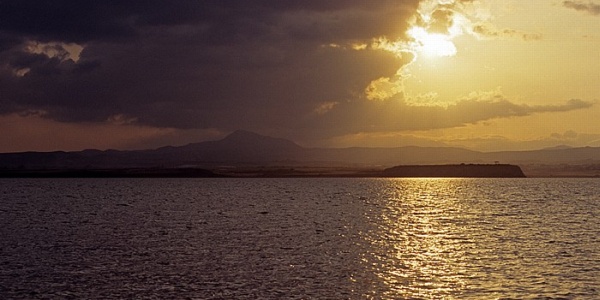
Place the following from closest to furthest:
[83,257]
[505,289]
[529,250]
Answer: [505,289]
[83,257]
[529,250]

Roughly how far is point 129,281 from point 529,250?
40252mm

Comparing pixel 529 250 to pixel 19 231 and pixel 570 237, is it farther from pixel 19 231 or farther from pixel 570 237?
pixel 19 231

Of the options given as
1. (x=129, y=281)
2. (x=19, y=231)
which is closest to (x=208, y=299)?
(x=129, y=281)

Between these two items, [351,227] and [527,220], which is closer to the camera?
[351,227]

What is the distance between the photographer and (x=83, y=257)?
195ft

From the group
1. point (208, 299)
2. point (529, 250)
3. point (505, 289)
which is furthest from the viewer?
point (529, 250)

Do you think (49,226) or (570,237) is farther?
(49,226)

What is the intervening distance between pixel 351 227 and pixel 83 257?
42942 millimetres

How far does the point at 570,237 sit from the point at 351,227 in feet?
94.5

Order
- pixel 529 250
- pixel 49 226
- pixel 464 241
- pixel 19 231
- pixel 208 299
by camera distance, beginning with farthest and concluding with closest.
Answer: pixel 49 226
pixel 19 231
pixel 464 241
pixel 529 250
pixel 208 299

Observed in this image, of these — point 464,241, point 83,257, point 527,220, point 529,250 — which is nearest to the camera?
point 83,257

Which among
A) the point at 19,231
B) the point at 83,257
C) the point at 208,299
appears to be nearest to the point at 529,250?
the point at 208,299

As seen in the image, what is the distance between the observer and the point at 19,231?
8356 centimetres

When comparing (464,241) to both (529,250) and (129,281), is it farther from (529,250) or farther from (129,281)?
(129,281)
